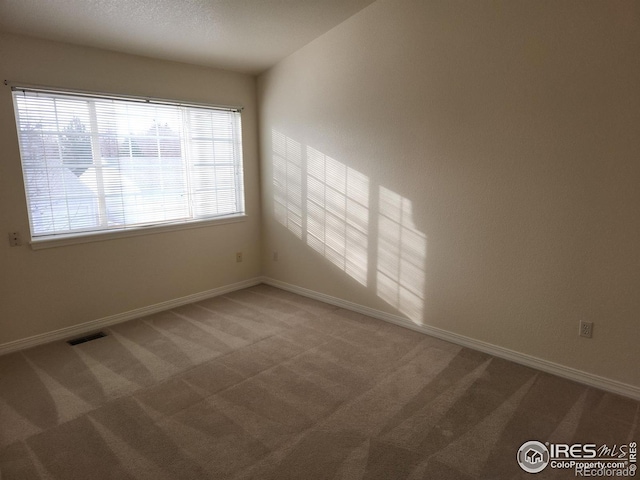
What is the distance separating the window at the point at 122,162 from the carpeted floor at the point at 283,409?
3.76 ft

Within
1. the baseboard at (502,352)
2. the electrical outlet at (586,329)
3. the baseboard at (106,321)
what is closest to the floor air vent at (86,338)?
the baseboard at (106,321)

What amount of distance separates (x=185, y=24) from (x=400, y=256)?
2.56 metres

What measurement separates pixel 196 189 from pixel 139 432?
265 centimetres

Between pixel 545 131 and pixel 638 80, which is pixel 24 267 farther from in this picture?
pixel 638 80

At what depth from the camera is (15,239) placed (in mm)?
3242

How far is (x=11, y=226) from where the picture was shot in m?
3.22

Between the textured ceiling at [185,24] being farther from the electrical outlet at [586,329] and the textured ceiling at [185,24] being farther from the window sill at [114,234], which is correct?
the electrical outlet at [586,329]

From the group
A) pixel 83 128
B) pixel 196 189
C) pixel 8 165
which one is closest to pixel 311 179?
pixel 196 189

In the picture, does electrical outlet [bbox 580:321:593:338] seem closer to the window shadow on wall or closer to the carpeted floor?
the carpeted floor

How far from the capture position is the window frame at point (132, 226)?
10.8 feet

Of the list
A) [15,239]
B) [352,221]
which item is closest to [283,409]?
[352,221]

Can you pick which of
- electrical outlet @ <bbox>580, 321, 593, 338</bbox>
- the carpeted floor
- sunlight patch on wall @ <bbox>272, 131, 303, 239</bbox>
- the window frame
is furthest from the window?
electrical outlet @ <bbox>580, 321, 593, 338</bbox>

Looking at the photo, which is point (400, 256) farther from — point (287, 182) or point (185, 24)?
point (185, 24)

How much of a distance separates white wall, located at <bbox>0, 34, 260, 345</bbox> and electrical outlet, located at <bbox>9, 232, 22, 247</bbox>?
1.4 inches
